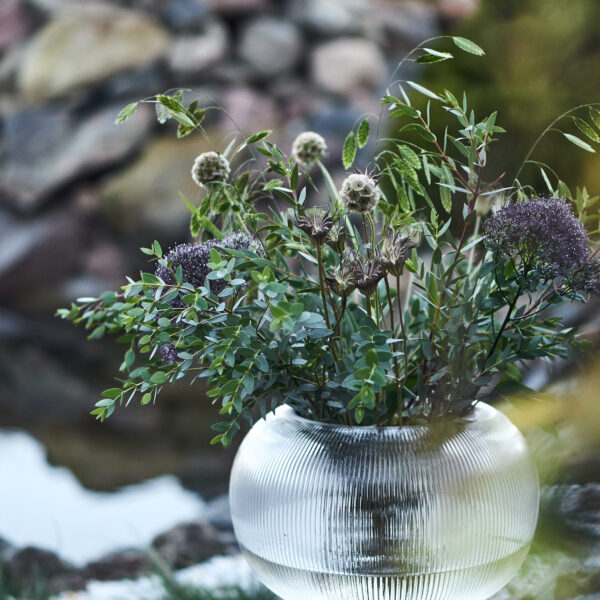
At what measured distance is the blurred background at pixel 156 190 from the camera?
58.5 inches

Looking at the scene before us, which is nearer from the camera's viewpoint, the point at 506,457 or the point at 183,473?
the point at 506,457

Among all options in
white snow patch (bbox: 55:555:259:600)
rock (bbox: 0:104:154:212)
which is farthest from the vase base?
rock (bbox: 0:104:154:212)

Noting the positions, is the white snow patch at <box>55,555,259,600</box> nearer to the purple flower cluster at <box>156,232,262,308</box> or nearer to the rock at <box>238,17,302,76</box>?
the purple flower cluster at <box>156,232,262,308</box>

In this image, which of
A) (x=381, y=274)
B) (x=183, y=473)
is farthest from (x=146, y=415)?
(x=381, y=274)

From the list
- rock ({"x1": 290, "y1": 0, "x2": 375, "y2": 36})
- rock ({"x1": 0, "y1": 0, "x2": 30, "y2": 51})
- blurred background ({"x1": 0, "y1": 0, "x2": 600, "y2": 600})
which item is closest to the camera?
blurred background ({"x1": 0, "y1": 0, "x2": 600, "y2": 600})

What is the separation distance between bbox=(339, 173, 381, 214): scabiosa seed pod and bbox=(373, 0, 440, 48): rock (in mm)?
5991

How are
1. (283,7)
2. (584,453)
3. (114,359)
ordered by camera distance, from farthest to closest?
(283,7) < (114,359) < (584,453)

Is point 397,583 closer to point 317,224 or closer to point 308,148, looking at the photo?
point 317,224

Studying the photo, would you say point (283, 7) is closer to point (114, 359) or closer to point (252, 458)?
point (114, 359)

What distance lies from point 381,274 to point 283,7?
5926mm

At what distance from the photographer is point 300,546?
26.6 inches

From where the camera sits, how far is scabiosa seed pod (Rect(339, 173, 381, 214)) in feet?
2.05

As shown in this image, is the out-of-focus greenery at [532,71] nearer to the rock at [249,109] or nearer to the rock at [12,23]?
the rock at [249,109]

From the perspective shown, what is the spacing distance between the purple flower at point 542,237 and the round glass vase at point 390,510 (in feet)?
0.55
